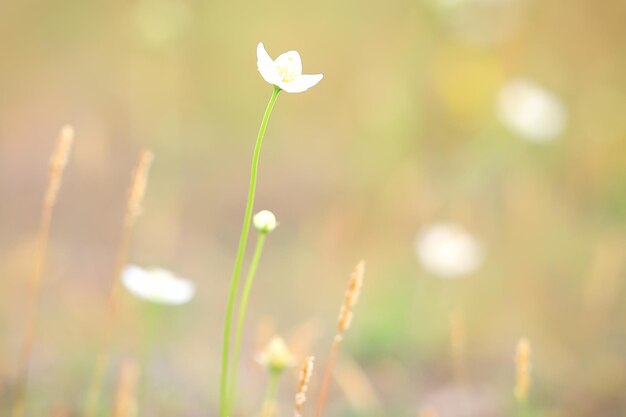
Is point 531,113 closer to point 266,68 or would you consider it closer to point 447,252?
point 447,252

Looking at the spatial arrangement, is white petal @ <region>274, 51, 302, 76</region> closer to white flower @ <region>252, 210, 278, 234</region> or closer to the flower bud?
white flower @ <region>252, 210, 278, 234</region>

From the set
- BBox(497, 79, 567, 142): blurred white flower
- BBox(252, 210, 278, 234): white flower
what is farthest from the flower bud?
BBox(497, 79, 567, 142): blurred white flower

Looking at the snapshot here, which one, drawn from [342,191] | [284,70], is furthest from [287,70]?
[342,191]

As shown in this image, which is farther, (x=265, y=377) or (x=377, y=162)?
(x=377, y=162)

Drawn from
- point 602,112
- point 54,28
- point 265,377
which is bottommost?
point 265,377

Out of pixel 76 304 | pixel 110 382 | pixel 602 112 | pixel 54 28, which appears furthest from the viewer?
pixel 54 28

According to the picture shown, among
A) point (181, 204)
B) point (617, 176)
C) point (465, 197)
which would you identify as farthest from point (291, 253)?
point (617, 176)

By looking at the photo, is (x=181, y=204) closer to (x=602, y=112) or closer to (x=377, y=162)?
(x=377, y=162)
